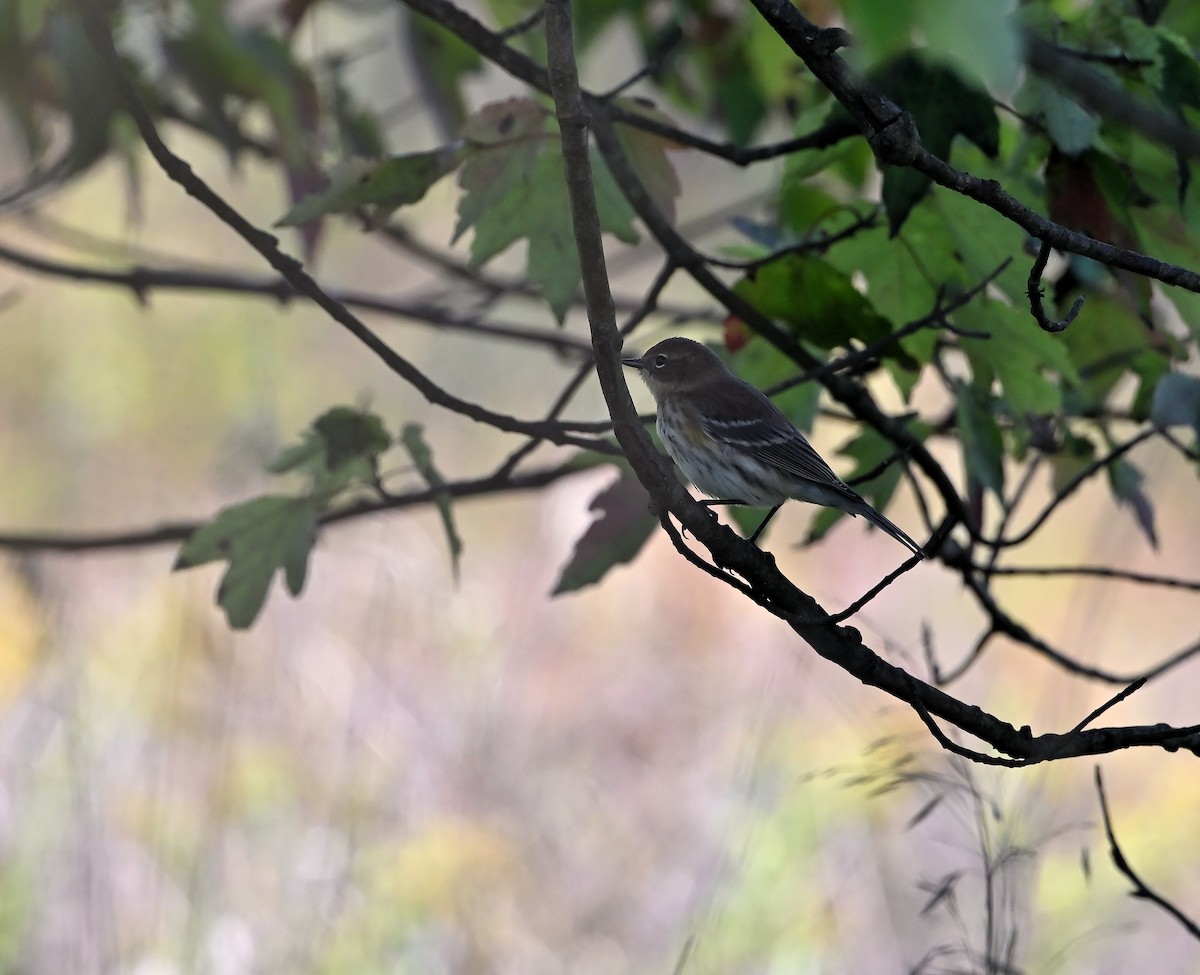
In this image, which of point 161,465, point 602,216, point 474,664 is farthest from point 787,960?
point 161,465

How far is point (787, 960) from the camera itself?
450 cm

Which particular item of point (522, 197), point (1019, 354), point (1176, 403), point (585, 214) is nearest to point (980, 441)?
point (1019, 354)

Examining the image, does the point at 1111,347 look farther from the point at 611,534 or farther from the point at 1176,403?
the point at 611,534

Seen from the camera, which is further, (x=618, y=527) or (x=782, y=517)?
(x=782, y=517)

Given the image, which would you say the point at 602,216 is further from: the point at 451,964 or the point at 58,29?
the point at 451,964

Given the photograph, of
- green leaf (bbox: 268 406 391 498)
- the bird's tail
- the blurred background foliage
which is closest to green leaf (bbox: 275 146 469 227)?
the blurred background foliage

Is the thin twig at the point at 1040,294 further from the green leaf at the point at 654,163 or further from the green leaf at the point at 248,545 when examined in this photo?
the green leaf at the point at 248,545

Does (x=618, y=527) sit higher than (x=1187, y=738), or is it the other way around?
(x=618, y=527)

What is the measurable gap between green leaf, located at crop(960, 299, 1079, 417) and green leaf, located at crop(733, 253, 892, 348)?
16 cm

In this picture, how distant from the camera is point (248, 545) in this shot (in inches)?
83.1

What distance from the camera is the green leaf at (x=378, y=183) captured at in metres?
1.91

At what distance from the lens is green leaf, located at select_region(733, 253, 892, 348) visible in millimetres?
1991

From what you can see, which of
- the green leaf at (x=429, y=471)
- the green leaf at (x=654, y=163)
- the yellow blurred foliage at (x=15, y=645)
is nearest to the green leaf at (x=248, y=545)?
the green leaf at (x=429, y=471)

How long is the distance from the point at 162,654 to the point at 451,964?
1816 millimetres
